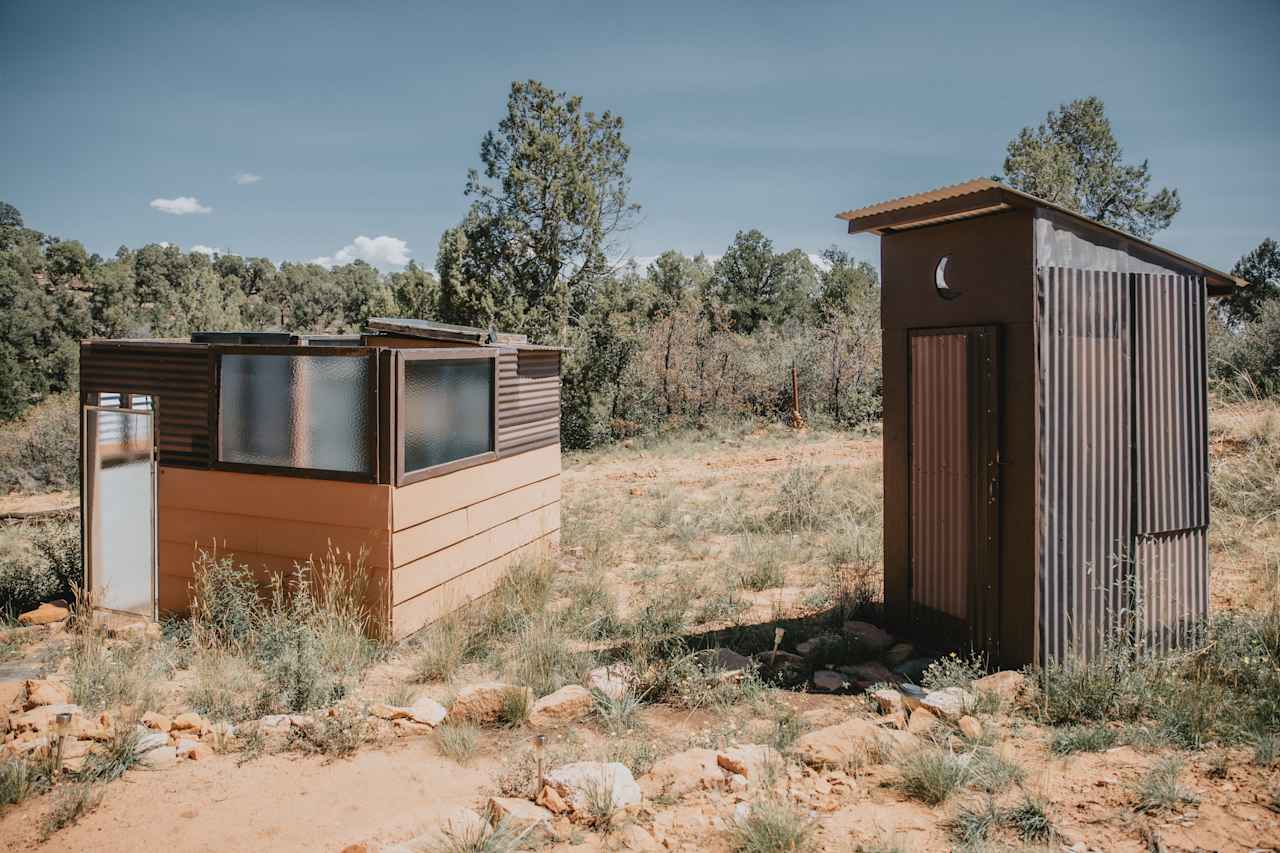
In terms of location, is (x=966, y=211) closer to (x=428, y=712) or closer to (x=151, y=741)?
(x=428, y=712)

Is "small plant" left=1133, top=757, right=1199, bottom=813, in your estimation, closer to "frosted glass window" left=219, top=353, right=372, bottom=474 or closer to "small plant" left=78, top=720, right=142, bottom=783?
"small plant" left=78, top=720, right=142, bottom=783

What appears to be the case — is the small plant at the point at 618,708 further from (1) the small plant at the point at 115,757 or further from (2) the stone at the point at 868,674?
(1) the small plant at the point at 115,757

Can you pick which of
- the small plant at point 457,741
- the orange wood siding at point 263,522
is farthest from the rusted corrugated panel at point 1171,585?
the orange wood siding at point 263,522

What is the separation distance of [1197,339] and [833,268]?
120 feet

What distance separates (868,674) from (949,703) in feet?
2.54

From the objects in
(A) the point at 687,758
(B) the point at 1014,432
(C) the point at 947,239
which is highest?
(C) the point at 947,239

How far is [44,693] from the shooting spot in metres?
4.61

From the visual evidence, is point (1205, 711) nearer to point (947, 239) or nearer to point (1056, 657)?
point (1056, 657)

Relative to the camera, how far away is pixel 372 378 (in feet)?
19.1

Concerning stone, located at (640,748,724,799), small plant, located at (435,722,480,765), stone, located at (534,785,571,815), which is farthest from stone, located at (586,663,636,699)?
stone, located at (534,785,571,815)

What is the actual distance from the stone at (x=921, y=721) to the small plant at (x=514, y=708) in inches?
82.0

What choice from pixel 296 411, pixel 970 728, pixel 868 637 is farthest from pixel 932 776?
pixel 296 411

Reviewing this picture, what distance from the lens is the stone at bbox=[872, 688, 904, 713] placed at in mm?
4255

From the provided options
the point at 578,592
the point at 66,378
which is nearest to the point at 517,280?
the point at 578,592
